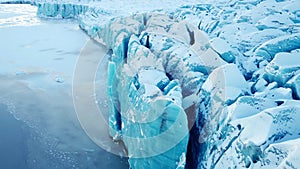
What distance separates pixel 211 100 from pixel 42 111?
10.2 ft

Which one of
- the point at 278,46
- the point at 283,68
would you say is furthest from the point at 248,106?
the point at 278,46

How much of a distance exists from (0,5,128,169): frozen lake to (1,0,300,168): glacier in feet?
1.66

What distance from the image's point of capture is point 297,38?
3.15 metres

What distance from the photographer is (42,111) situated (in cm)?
447

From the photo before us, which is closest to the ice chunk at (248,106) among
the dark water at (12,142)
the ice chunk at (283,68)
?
the ice chunk at (283,68)

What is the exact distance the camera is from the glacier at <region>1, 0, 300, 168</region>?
1673 mm

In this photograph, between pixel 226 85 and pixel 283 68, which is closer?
pixel 226 85

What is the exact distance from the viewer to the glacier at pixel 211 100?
65.9 inches

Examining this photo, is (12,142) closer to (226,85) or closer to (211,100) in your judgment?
(211,100)

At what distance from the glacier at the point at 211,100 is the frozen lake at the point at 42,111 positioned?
507 millimetres

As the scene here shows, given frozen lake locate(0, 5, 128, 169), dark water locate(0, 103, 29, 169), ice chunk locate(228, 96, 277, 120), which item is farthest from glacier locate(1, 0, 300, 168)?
dark water locate(0, 103, 29, 169)

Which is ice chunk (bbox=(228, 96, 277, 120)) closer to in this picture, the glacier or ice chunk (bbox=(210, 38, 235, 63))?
the glacier

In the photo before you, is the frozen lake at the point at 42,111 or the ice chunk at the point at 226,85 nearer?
the ice chunk at the point at 226,85

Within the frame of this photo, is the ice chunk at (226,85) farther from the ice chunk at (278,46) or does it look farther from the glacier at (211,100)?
the ice chunk at (278,46)
